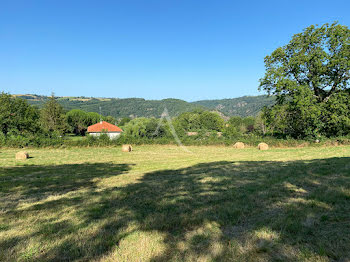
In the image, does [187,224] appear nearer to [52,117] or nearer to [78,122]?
[52,117]

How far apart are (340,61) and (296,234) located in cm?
3143

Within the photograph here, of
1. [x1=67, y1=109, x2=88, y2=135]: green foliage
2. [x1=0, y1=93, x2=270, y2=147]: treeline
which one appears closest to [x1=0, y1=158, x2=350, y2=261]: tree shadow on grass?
[x1=0, y1=93, x2=270, y2=147]: treeline

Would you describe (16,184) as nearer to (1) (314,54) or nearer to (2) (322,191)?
(2) (322,191)

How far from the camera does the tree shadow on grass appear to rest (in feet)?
10.4

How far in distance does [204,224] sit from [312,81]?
1246 inches

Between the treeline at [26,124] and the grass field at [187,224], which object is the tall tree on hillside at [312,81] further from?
the treeline at [26,124]

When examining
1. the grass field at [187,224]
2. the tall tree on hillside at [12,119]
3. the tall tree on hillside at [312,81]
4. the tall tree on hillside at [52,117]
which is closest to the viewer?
the grass field at [187,224]

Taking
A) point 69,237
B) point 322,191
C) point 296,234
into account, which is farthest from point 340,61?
point 69,237

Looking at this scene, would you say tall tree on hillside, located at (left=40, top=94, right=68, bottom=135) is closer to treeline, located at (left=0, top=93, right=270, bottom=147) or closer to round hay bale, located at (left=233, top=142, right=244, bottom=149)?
treeline, located at (left=0, top=93, right=270, bottom=147)

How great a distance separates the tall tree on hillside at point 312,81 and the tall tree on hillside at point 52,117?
48160 millimetres

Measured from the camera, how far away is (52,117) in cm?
Answer: 5353

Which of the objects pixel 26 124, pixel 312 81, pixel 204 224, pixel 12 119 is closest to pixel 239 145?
pixel 312 81

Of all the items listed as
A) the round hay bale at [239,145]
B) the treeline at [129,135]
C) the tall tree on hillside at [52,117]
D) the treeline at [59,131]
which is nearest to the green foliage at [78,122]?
the treeline at [59,131]

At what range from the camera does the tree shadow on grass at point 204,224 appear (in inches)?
124
